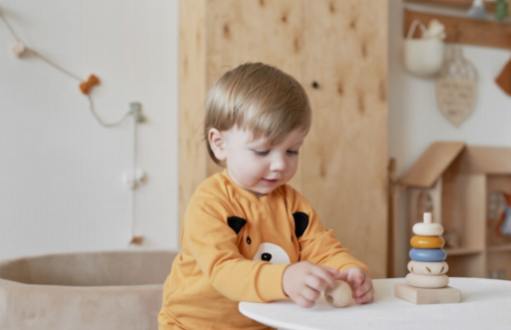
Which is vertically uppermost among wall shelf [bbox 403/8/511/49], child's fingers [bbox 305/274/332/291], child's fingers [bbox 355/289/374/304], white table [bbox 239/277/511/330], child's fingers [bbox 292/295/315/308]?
wall shelf [bbox 403/8/511/49]

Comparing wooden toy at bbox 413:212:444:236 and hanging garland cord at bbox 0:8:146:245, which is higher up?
hanging garland cord at bbox 0:8:146:245

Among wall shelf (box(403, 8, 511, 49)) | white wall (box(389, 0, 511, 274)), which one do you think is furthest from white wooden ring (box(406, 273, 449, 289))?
wall shelf (box(403, 8, 511, 49))

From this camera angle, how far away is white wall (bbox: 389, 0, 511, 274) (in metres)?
2.78

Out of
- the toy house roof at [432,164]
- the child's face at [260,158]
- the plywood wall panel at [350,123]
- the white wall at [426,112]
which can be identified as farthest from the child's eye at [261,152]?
the white wall at [426,112]

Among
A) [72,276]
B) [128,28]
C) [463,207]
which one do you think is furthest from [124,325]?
[463,207]

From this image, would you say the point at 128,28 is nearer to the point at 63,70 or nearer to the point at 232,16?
the point at 63,70

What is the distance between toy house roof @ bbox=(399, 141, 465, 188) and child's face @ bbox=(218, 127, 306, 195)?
65.9 inches

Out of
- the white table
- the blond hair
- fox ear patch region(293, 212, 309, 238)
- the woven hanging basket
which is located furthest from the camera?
the woven hanging basket

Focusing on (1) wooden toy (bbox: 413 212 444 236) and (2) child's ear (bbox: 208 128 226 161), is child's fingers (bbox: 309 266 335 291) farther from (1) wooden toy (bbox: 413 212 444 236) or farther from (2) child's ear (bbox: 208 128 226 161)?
(2) child's ear (bbox: 208 128 226 161)

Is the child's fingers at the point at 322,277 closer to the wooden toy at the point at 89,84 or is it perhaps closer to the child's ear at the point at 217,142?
the child's ear at the point at 217,142

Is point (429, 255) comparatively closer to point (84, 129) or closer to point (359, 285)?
point (359, 285)

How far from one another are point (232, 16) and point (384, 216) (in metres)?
0.96

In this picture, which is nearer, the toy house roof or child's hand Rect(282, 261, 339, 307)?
child's hand Rect(282, 261, 339, 307)

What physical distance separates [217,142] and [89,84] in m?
1.27
